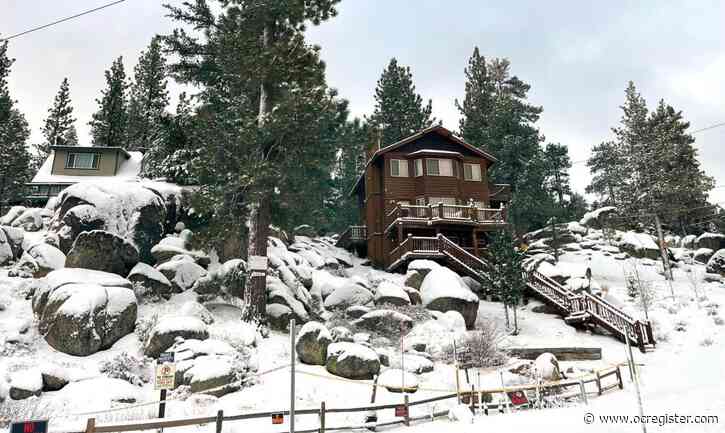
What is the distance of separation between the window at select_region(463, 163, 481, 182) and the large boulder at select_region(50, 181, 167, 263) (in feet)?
74.5

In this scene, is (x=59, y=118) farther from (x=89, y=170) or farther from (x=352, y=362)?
(x=352, y=362)

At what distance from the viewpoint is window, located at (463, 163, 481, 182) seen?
3344 cm

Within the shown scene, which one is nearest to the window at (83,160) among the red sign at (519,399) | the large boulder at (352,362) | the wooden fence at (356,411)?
the large boulder at (352,362)

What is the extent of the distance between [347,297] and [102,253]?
1029cm

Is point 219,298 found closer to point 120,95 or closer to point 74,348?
point 74,348

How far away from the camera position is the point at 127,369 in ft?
38.0

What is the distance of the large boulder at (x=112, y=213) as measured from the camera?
17.2 metres

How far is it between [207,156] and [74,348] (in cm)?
833

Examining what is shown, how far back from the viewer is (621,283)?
29016 millimetres

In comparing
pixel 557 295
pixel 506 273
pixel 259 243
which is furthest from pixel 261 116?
pixel 557 295

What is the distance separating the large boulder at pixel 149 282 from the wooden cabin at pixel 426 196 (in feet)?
49.0

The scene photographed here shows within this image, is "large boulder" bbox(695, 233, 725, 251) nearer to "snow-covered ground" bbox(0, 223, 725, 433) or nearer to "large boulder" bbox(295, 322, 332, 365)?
"snow-covered ground" bbox(0, 223, 725, 433)

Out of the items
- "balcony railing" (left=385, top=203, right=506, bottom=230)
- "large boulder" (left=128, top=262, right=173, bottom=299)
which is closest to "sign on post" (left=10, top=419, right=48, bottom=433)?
"large boulder" (left=128, top=262, right=173, bottom=299)

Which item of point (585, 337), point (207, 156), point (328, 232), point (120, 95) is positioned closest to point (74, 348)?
point (207, 156)
